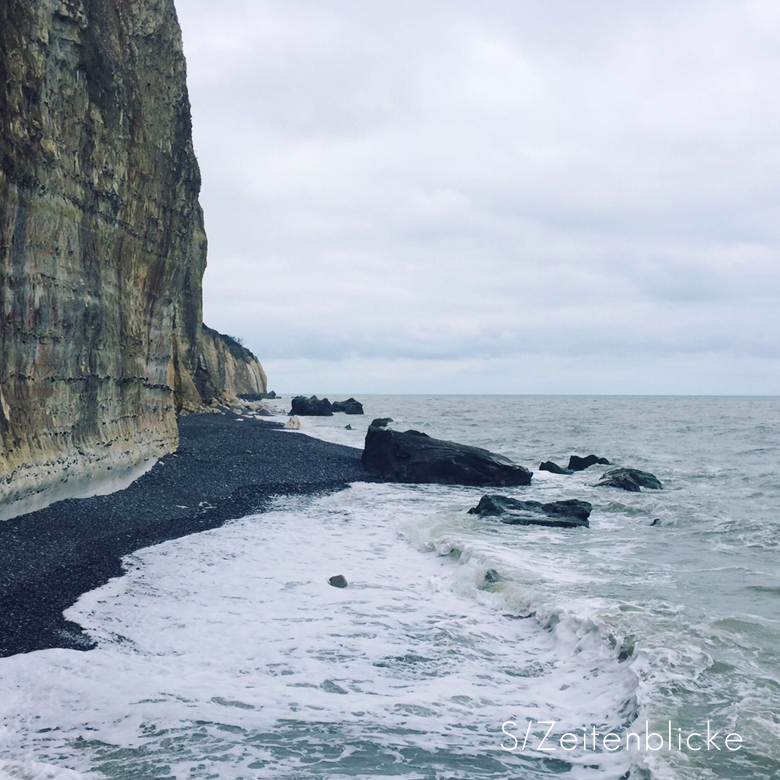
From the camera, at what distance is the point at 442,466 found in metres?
26.2

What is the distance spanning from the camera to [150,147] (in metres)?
19.8

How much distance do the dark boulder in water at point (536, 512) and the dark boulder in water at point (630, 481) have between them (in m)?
6.27

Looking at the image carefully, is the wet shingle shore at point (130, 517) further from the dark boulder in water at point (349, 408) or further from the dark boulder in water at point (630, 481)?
the dark boulder in water at point (349, 408)

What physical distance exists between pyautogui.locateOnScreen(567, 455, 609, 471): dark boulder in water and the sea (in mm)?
15469

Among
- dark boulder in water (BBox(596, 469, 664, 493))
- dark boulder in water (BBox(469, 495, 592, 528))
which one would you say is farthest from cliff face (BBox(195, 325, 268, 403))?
dark boulder in water (BBox(469, 495, 592, 528))

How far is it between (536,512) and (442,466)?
283 inches

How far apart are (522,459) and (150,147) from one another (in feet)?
78.6

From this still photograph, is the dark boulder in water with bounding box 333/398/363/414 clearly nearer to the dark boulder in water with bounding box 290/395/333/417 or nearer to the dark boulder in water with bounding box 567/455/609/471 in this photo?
the dark boulder in water with bounding box 290/395/333/417

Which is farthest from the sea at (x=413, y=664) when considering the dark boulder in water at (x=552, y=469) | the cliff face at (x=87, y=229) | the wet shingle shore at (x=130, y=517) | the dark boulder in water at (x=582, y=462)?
the dark boulder in water at (x=582, y=462)

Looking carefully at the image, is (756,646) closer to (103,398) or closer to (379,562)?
(379,562)

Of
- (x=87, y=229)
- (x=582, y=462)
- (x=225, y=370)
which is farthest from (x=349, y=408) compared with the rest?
(x=87, y=229)

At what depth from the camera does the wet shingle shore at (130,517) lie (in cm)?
948

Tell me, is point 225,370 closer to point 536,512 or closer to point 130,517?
point 536,512

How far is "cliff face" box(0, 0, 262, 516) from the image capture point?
43.7 feet
